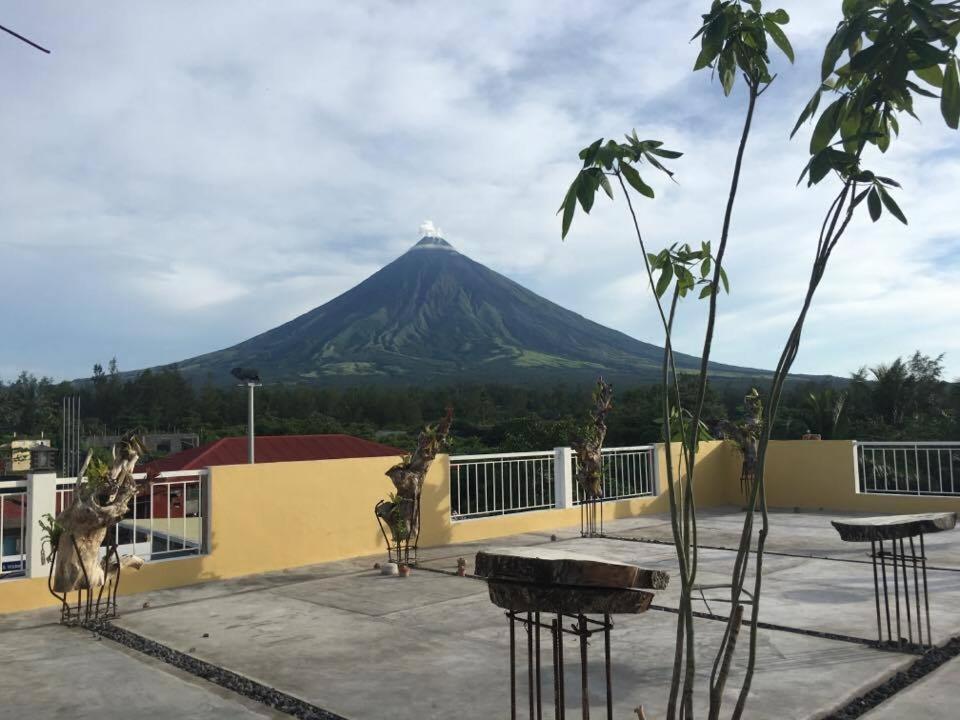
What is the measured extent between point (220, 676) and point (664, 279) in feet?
9.54

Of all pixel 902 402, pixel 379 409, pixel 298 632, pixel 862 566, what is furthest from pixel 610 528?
pixel 379 409

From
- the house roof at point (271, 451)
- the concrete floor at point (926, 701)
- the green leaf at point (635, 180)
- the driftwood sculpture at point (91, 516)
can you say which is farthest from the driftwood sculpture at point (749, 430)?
the green leaf at point (635, 180)

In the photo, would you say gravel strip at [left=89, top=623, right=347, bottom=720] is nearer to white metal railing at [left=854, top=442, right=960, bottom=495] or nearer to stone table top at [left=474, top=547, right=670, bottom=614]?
stone table top at [left=474, top=547, right=670, bottom=614]

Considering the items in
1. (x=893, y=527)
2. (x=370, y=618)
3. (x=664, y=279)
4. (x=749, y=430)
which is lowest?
(x=370, y=618)

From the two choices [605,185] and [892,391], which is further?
[892,391]

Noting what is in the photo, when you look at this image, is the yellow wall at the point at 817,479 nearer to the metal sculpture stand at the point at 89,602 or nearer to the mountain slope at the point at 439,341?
the metal sculpture stand at the point at 89,602

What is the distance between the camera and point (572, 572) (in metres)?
1.81

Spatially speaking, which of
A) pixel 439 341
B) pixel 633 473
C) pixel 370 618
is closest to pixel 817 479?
pixel 633 473

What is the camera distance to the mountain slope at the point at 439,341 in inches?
2768

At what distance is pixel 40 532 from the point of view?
17.3ft

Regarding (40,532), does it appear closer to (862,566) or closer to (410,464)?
(410,464)

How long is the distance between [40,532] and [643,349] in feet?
245

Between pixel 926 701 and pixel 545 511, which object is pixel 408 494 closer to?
pixel 545 511

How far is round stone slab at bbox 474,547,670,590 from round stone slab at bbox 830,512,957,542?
2.22 metres
